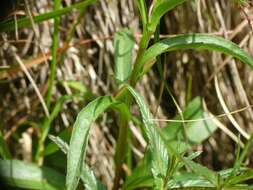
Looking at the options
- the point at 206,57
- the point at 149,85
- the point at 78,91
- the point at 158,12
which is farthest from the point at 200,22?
the point at 158,12

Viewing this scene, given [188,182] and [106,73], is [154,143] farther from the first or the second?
[106,73]

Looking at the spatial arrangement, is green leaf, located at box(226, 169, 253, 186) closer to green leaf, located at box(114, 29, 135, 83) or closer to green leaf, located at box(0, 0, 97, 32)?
green leaf, located at box(114, 29, 135, 83)

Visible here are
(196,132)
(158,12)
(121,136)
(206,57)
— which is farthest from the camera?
(206,57)

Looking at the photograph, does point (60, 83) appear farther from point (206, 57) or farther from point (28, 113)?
point (206, 57)

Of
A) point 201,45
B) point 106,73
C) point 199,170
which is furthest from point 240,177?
point 106,73

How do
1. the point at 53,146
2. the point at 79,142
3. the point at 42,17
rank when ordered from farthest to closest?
1. the point at 53,146
2. the point at 42,17
3. the point at 79,142

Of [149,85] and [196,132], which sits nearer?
[196,132]

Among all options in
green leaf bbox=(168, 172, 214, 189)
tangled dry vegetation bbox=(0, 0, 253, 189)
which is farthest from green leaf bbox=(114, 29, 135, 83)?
green leaf bbox=(168, 172, 214, 189)
